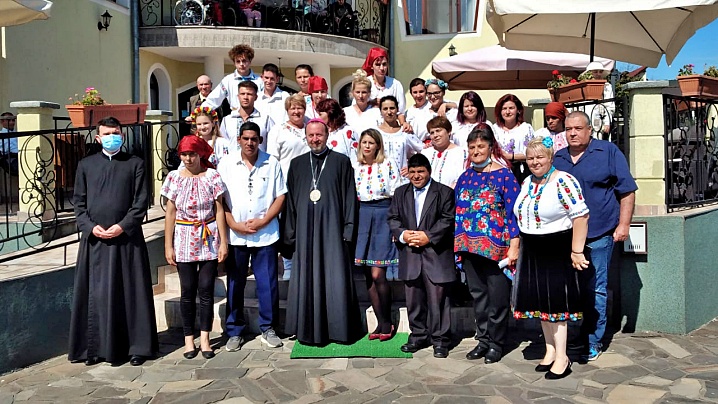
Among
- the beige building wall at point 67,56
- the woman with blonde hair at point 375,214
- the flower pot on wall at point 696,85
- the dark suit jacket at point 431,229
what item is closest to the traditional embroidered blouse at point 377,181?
the woman with blonde hair at point 375,214

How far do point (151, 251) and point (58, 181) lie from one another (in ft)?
5.59

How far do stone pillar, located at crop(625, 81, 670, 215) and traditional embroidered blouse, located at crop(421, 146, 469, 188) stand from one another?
1695 mm

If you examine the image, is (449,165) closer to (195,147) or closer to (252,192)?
(252,192)

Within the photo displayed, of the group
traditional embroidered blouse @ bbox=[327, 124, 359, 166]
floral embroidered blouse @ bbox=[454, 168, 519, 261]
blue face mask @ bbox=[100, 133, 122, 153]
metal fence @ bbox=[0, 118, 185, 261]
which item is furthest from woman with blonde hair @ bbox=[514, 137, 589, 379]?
metal fence @ bbox=[0, 118, 185, 261]

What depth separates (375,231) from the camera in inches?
228

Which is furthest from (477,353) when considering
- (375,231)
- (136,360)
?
(136,360)

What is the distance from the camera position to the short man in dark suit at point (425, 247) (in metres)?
5.46

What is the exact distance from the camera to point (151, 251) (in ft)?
22.6

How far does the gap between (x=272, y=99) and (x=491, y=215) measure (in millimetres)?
3017

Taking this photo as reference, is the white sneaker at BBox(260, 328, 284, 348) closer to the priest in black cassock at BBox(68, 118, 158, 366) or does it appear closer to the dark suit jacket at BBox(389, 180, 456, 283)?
the priest in black cassock at BBox(68, 118, 158, 366)

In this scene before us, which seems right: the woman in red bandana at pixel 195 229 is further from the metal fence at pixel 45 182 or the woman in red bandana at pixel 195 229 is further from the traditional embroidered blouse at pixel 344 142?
the metal fence at pixel 45 182

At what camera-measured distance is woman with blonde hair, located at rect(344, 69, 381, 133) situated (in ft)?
21.6

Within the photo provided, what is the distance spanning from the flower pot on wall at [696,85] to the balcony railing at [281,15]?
991 centimetres

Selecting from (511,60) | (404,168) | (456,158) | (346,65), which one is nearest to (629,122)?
(456,158)
